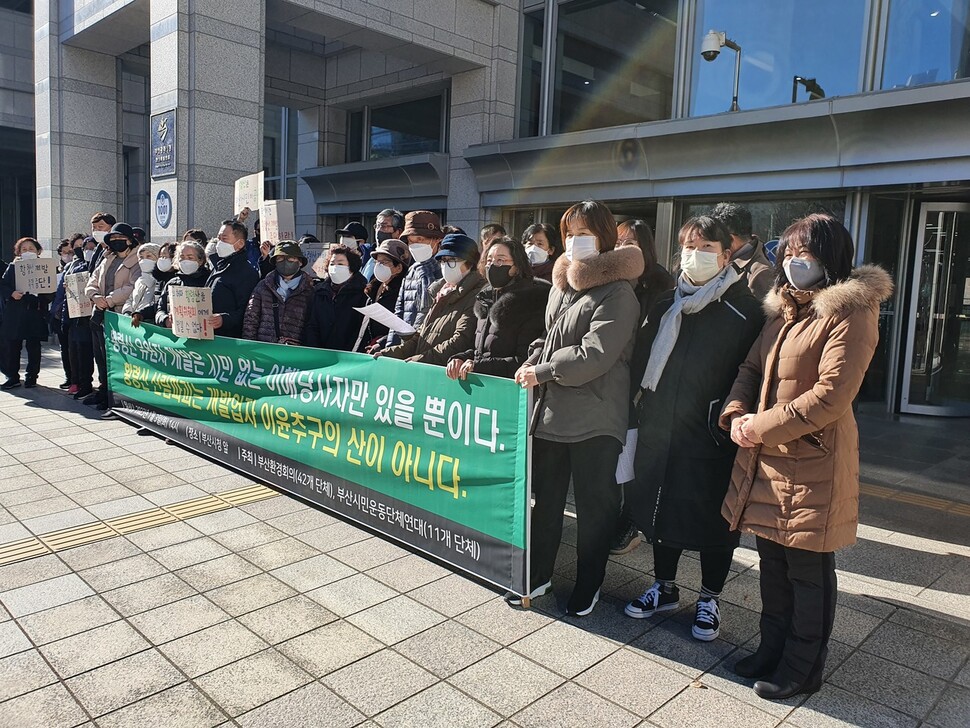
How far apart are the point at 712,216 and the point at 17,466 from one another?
575cm

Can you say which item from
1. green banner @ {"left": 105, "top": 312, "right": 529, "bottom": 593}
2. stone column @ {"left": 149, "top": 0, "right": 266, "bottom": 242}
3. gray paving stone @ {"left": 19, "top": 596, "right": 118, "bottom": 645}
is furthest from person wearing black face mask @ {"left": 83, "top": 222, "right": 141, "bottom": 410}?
gray paving stone @ {"left": 19, "top": 596, "right": 118, "bottom": 645}

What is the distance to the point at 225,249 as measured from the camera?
6855mm

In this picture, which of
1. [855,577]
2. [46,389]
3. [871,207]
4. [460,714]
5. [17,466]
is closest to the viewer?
[460,714]

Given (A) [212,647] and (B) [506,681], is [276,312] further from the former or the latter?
(B) [506,681]

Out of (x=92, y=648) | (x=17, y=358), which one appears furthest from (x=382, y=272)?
(x=17, y=358)

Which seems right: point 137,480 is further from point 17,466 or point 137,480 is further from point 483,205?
point 483,205

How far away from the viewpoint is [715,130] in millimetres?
9406

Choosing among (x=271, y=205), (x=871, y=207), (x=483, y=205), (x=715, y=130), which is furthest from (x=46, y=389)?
(x=871, y=207)

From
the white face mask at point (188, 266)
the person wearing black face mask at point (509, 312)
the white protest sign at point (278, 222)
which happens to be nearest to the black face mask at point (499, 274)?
the person wearing black face mask at point (509, 312)

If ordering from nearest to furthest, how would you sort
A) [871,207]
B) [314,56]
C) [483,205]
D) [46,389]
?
[871,207] → [46,389] → [483,205] → [314,56]

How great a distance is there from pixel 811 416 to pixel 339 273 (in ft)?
14.2

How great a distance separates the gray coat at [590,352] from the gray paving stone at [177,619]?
1.83m

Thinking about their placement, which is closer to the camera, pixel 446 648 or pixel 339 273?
pixel 446 648

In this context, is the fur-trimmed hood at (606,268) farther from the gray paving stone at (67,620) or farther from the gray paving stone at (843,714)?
the gray paving stone at (67,620)
